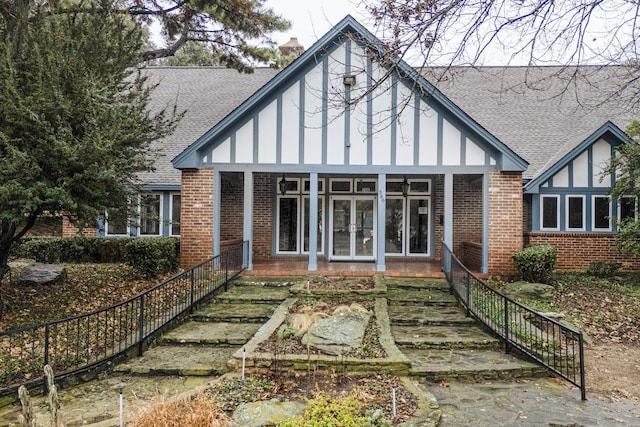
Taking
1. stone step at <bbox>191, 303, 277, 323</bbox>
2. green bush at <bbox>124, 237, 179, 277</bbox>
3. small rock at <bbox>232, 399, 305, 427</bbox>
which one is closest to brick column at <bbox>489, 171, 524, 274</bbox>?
stone step at <bbox>191, 303, 277, 323</bbox>

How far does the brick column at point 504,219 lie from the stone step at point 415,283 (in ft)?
6.56

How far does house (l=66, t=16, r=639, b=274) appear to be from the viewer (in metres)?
11.8

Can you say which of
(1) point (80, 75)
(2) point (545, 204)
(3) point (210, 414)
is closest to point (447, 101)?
(2) point (545, 204)

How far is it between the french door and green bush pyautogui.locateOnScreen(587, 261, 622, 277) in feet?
21.2

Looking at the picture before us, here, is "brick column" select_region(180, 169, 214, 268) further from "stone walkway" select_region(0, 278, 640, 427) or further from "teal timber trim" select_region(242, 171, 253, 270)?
"stone walkway" select_region(0, 278, 640, 427)

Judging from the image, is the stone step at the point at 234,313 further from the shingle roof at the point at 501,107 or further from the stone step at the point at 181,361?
the shingle roof at the point at 501,107

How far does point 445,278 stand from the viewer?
36.7 ft

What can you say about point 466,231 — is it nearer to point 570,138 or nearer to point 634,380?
point 570,138

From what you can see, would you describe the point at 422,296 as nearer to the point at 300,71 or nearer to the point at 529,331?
the point at 529,331

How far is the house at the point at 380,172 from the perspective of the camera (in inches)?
464

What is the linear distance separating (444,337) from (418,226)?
8.16 m

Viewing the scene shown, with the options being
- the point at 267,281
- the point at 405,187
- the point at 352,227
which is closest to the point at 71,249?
the point at 267,281

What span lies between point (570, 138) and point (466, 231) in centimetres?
502

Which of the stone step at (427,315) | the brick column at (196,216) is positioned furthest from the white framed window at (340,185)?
the stone step at (427,315)
